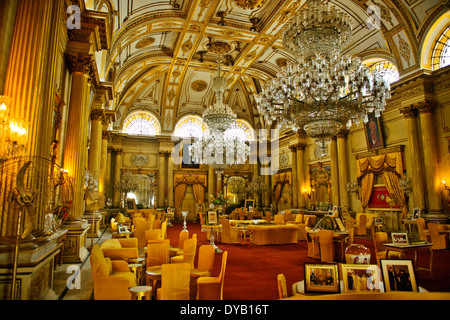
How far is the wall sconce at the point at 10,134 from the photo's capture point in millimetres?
2941

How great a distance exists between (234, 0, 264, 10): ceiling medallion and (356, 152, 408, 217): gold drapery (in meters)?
7.37

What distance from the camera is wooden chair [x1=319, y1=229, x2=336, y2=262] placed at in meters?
6.50

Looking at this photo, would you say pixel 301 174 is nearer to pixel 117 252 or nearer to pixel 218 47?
pixel 218 47

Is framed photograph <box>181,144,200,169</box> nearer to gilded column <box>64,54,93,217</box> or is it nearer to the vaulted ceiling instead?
the vaulted ceiling

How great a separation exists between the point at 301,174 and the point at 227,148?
22.2ft

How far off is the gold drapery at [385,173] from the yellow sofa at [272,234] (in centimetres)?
383

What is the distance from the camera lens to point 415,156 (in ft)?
31.7

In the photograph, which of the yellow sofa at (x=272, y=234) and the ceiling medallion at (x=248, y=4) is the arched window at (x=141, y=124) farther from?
the yellow sofa at (x=272, y=234)

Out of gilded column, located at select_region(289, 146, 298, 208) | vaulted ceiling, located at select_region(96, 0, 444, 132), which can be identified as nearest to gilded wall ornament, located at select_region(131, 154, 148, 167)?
vaulted ceiling, located at select_region(96, 0, 444, 132)

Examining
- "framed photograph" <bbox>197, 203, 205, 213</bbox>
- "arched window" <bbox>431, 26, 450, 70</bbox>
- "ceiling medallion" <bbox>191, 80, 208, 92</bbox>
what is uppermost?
"ceiling medallion" <bbox>191, 80, 208, 92</bbox>

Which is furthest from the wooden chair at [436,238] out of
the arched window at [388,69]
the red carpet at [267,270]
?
the arched window at [388,69]

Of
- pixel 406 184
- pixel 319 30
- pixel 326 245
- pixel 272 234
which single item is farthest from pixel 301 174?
pixel 319 30
